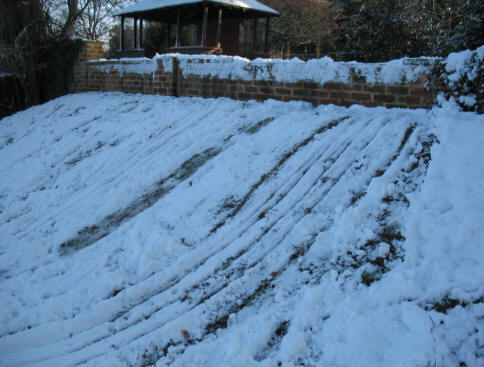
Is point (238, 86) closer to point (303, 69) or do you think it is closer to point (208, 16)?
point (303, 69)

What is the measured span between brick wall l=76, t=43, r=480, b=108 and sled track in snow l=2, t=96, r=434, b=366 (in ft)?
1.85

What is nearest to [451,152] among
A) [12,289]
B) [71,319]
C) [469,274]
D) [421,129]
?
[421,129]

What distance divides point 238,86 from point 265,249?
3597mm

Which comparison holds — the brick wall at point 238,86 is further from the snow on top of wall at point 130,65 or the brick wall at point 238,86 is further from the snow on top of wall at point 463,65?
the snow on top of wall at point 463,65

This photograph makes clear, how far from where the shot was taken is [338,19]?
1453 cm

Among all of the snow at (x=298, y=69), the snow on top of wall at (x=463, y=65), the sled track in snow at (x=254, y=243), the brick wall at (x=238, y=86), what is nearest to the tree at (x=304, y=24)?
the brick wall at (x=238, y=86)

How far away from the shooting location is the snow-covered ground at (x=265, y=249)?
209 centimetres

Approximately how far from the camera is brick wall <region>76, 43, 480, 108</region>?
4270 millimetres

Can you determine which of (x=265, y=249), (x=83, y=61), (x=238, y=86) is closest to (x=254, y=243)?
(x=265, y=249)

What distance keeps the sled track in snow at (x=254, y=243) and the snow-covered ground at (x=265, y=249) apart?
1 centimetres

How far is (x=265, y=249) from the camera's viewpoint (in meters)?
2.93

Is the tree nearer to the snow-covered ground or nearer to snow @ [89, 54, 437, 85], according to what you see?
snow @ [89, 54, 437, 85]

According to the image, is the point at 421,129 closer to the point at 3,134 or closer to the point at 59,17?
the point at 3,134

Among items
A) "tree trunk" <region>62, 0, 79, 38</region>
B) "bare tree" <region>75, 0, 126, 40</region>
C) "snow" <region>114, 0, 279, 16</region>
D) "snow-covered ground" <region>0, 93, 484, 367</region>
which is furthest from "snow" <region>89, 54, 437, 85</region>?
"bare tree" <region>75, 0, 126, 40</region>
